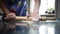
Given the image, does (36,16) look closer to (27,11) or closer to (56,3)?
(27,11)

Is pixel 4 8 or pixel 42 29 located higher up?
pixel 4 8

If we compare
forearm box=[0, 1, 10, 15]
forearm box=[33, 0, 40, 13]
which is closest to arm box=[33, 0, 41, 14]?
forearm box=[33, 0, 40, 13]

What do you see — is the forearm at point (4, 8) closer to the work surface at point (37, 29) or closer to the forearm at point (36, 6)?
the forearm at point (36, 6)

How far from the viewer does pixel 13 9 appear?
1.08 meters

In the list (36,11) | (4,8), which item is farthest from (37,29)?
(4,8)

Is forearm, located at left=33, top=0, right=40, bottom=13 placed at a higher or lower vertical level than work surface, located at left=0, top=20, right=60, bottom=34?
higher

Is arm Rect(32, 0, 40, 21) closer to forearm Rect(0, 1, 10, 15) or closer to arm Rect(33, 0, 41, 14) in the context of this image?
arm Rect(33, 0, 41, 14)

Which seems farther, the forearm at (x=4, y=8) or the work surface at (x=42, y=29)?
the forearm at (x=4, y=8)

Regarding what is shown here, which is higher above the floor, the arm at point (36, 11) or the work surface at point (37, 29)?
the arm at point (36, 11)

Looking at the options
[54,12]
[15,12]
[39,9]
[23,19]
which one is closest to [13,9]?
[15,12]

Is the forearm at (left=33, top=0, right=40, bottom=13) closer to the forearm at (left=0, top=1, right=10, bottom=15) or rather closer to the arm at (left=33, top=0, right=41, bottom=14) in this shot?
the arm at (left=33, top=0, right=41, bottom=14)

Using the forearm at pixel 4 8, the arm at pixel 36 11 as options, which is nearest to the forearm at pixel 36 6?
the arm at pixel 36 11

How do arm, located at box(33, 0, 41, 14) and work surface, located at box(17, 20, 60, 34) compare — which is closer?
work surface, located at box(17, 20, 60, 34)

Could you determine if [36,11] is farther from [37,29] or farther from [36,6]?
[37,29]
